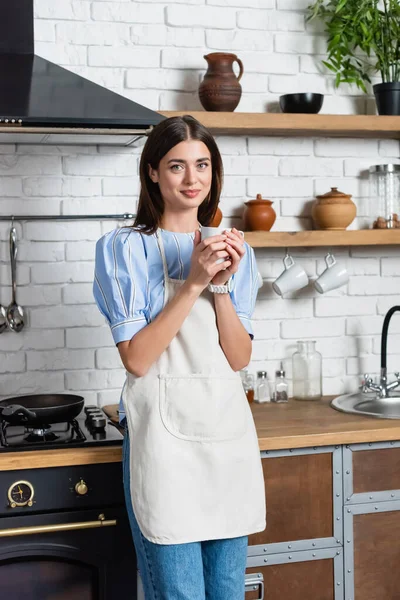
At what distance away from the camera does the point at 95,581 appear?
227 cm

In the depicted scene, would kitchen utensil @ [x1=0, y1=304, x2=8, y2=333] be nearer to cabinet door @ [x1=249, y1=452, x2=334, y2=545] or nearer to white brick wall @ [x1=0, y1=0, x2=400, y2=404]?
white brick wall @ [x1=0, y1=0, x2=400, y2=404]

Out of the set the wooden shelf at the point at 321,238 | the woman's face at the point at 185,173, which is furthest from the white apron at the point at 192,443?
the wooden shelf at the point at 321,238

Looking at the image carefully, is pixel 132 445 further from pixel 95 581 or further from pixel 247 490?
pixel 95 581

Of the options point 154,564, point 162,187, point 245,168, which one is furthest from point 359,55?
point 154,564

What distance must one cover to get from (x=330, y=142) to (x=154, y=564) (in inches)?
71.3

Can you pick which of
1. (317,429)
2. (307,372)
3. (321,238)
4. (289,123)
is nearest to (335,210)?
(321,238)

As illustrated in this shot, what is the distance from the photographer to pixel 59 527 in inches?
85.7

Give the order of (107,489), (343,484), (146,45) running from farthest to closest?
(146,45) < (343,484) < (107,489)

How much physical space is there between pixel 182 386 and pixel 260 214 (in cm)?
108

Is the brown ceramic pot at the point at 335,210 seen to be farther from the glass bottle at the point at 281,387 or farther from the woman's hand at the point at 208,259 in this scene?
the woman's hand at the point at 208,259

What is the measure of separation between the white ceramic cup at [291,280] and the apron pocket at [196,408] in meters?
0.99

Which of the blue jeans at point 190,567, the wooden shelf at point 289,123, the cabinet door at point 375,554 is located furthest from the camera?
the wooden shelf at point 289,123

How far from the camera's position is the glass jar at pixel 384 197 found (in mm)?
3016

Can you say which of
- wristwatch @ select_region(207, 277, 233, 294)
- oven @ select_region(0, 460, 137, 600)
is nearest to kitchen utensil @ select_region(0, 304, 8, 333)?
oven @ select_region(0, 460, 137, 600)
